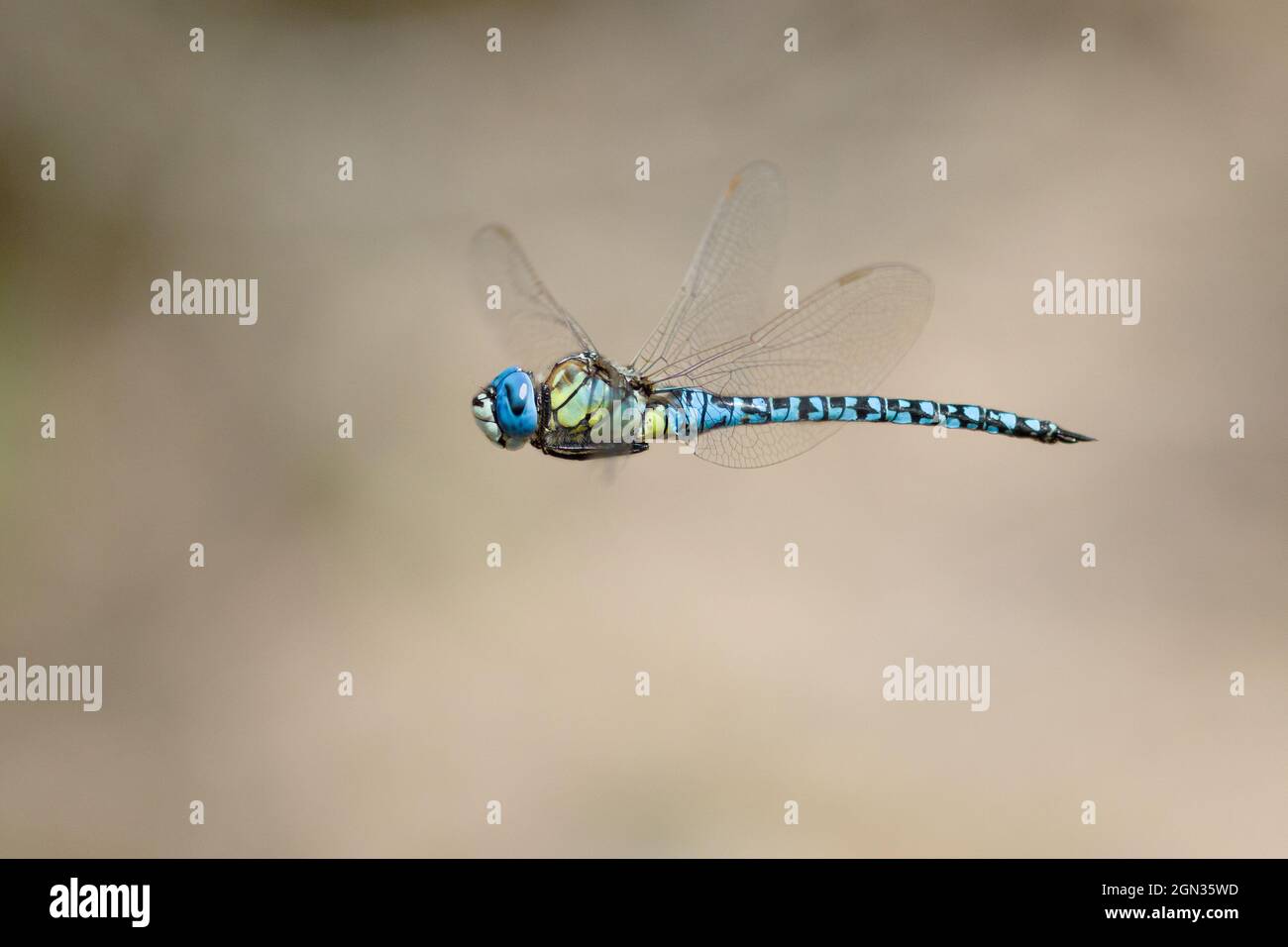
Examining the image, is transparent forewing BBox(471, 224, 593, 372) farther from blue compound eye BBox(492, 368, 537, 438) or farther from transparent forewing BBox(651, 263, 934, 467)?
transparent forewing BBox(651, 263, 934, 467)

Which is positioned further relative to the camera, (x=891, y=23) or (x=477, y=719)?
(x=891, y=23)

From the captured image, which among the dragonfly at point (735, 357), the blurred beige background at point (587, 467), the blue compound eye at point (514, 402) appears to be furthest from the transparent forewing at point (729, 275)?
the blurred beige background at point (587, 467)

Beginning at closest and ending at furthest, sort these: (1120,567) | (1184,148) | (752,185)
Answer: (752,185), (1120,567), (1184,148)

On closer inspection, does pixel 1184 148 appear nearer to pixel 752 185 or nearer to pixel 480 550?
pixel 752 185

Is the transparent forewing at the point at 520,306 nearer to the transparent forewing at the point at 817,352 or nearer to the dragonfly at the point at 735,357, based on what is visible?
the dragonfly at the point at 735,357

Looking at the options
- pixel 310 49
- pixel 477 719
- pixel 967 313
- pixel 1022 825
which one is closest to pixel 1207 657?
pixel 1022 825

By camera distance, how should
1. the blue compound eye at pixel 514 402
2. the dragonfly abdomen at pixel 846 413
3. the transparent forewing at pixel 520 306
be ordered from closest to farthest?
the blue compound eye at pixel 514 402 → the transparent forewing at pixel 520 306 → the dragonfly abdomen at pixel 846 413

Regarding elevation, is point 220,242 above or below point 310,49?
below
